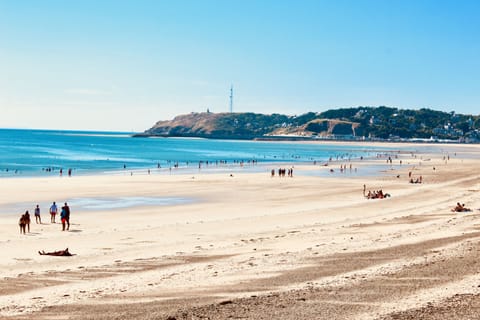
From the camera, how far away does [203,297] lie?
12.6 metres

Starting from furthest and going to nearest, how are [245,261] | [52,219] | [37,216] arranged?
1. [52,219]
2. [37,216]
3. [245,261]

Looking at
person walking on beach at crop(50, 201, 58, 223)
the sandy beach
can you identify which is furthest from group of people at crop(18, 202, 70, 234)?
the sandy beach

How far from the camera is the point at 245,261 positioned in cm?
1680

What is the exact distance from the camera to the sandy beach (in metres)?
11.8

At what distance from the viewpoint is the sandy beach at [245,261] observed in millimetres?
11844

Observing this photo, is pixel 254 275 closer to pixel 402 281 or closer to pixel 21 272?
pixel 402 281

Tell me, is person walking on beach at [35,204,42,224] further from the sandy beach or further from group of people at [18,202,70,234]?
the sandy beach

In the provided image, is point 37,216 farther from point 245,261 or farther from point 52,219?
point 245,261

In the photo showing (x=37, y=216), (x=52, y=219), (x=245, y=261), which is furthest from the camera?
(x=52, y=219)

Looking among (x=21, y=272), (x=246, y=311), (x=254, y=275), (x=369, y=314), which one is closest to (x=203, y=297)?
(x=246, y=311)

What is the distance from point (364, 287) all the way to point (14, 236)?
14.9 m

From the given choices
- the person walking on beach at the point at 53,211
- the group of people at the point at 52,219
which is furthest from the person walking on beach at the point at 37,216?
the person walking on beach at the point at 53,211

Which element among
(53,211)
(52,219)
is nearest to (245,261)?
(53,211)

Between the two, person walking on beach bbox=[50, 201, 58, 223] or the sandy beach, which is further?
person walking on beach bbox=[50, 201, 58, 223]
